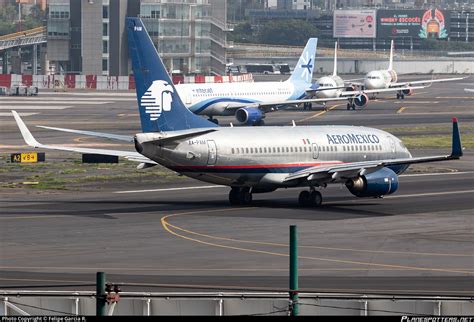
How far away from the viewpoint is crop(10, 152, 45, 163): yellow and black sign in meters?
83.5

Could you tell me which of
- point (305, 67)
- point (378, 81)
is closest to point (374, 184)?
point (305, 67)

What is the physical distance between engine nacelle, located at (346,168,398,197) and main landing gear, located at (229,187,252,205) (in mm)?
5382

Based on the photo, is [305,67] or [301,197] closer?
[301,197]

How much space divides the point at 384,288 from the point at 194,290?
630 cm

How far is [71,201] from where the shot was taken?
63094 millimetres

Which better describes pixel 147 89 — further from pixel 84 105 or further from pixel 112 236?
pixel 84 105

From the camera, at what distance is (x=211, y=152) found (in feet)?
185

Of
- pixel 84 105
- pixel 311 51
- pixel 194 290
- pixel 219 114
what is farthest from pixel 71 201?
pixel 84 105

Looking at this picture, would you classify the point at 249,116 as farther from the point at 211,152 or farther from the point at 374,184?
the point at 211,152

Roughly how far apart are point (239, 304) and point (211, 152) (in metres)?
32.3

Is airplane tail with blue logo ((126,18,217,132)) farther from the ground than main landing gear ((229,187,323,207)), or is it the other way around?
airplane tail with blue logo ((126,18,217,132))

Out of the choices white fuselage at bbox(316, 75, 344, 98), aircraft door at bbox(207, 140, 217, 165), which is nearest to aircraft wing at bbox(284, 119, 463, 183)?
aircraft door at bbox(207, 140, 217, 165)

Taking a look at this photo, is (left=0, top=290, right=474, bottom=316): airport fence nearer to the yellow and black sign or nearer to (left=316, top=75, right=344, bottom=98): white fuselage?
the yellow and black sign

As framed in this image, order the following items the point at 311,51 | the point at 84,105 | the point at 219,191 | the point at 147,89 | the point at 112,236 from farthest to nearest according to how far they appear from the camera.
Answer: the point at 84,105 → the point at 311,51 → the point at 219,191 → the point at 147,89 → the point at 112,236
